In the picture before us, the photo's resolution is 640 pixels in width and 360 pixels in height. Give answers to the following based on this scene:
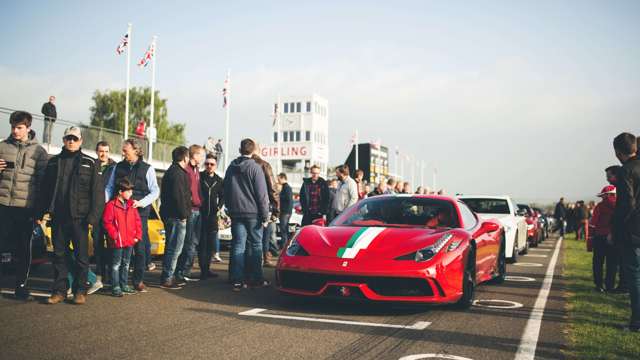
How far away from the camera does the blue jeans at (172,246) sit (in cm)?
852

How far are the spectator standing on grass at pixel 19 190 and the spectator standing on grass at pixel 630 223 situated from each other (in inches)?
237

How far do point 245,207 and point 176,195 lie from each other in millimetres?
939

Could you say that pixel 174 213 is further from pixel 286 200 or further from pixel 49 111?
pixel 49 111

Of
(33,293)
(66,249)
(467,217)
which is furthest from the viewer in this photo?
(467,217)

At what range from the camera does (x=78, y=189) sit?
278 inches

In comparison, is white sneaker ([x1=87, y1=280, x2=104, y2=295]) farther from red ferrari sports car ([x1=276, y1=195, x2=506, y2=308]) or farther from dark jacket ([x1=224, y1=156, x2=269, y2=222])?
red ferrari sports car ([x1=276, y1=195, x2=506, y2=308])

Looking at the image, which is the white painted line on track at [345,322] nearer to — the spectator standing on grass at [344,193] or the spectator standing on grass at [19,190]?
the spectator standing on grass at [19,190]

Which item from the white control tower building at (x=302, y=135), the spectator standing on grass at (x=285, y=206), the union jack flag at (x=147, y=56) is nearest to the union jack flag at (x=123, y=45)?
the union jack flag at (x=147, y=56)

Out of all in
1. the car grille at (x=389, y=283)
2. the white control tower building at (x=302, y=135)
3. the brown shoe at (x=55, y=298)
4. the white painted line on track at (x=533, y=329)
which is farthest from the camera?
the white control tower building at (x=302, y=135)

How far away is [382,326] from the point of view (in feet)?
19.9

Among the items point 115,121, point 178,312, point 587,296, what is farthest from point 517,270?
point 115,121

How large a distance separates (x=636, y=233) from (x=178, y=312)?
4536 millimetres

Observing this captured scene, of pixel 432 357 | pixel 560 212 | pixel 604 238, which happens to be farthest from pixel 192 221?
pixel 560 212

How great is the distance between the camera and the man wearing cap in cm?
699
